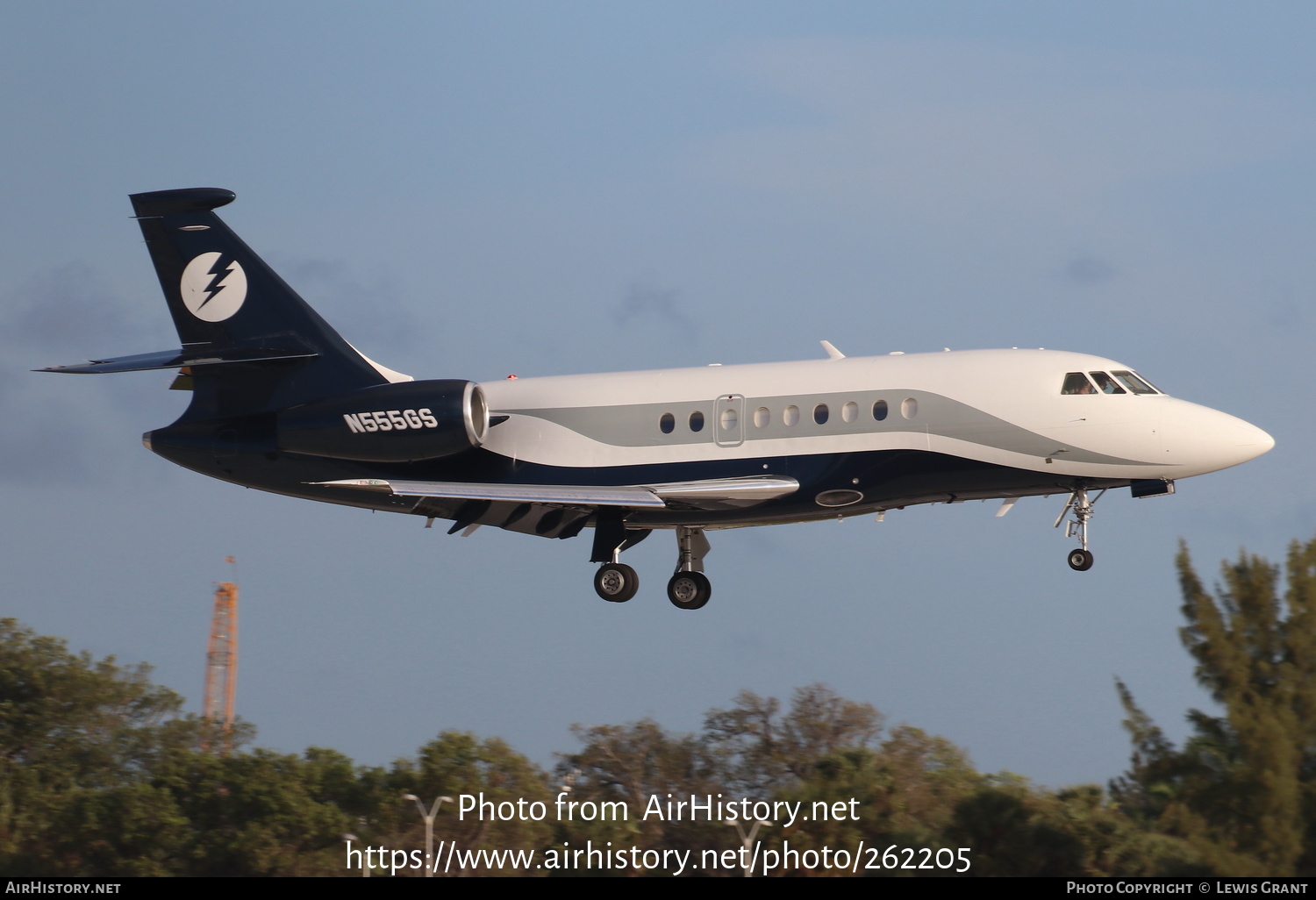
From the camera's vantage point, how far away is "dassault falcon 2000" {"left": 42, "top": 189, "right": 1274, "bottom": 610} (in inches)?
1163

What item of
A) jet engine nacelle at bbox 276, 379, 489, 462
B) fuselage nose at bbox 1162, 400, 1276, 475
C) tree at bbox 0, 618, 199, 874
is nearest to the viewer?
fuselage nose at bbox 1162, 400, 1276, 475

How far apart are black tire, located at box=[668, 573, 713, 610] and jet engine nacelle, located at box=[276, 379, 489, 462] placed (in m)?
5.16

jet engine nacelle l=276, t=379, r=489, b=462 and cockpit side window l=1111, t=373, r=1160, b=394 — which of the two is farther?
jet engine nacelle l=276, t=379, r=489, b=462

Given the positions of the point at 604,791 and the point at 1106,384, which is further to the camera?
the point at 604,791

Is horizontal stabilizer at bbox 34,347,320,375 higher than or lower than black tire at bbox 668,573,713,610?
higher

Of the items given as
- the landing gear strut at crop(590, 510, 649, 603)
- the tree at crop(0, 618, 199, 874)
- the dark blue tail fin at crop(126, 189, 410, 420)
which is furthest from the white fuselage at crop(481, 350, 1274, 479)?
the tree at crop(0, 618, 199, 874)

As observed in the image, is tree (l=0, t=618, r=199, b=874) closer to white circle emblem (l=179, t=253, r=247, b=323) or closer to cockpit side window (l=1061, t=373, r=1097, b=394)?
white circle emblem (l=179, t=253, r=247, b=323)

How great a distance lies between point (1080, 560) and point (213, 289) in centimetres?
1808

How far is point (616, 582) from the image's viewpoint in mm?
33125

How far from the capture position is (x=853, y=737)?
61.6 meters

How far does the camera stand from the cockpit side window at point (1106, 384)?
97.0 feet

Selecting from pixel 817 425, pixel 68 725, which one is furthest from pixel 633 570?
pixel 68 725

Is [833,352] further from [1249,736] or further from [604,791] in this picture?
[604,791]
